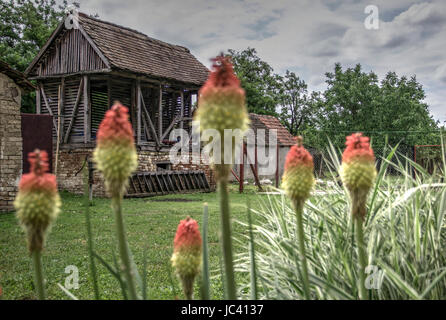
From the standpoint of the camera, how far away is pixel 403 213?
9.14 ft

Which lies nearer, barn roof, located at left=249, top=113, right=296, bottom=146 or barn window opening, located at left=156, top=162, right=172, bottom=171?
barn window opening, located at left=156, top=162, right=172, bottom=171

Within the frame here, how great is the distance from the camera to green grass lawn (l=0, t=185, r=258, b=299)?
16.3 ft

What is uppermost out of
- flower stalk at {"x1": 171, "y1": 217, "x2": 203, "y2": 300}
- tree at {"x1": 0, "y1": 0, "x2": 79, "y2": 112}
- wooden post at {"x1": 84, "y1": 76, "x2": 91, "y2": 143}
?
A: tree at {"x1": 0, "y1": 0, "x2": 79, "y2": 112}

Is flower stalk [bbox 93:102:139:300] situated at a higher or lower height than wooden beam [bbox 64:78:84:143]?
lower

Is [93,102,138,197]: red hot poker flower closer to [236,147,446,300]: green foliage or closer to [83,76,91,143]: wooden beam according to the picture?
[236,147,446,300]: green foliage

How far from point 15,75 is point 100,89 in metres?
7.79

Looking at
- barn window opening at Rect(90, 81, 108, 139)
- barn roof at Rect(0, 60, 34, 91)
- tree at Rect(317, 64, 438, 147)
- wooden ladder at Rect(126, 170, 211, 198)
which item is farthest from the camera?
tree at Rect(317, 64, 438, 147)

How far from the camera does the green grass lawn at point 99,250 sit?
498 centimetres

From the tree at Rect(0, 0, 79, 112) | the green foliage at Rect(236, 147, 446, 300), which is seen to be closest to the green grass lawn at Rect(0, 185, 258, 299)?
the green foliage at Rect(236, 147, 446, 300)

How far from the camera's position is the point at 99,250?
7039 mm

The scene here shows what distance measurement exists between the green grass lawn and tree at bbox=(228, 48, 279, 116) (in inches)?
1191

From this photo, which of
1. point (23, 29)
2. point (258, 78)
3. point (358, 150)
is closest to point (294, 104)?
point (258, 78)

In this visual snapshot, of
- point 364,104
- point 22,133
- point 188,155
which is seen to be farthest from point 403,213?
point 364,104
